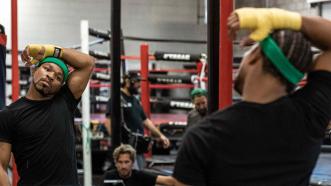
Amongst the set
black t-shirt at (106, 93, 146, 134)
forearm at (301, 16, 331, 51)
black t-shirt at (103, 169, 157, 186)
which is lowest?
black t-shirt at (103, 169, 157, 186)

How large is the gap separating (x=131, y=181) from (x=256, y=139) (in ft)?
8.43

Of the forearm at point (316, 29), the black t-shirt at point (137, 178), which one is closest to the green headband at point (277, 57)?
the forearm at point (316, 29)

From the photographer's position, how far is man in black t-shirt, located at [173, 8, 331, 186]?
3.82ft

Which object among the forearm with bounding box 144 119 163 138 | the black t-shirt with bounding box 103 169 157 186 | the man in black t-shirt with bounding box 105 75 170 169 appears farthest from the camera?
the forearm with bounding box 144 119 163 138

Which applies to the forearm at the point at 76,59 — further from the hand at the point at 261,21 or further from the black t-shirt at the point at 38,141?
the hand at the point at 261,21

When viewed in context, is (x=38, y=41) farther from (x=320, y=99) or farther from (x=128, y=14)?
(x=320, y=99)

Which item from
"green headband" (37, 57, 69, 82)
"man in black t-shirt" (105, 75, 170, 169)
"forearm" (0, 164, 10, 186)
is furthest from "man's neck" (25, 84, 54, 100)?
"man in black t-shirt" (105, 75, 170, 169)

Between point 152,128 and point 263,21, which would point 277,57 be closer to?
point 263,21

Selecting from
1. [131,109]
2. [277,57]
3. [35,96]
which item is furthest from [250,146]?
[131,109]

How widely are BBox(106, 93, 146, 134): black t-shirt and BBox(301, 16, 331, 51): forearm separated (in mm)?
4031

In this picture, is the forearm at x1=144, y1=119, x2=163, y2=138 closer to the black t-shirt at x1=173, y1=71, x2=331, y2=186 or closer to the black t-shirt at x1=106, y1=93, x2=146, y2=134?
the black t-shirt at x1=106, y1=93, x2=146, y2=134

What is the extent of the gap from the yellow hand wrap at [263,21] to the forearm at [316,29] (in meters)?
0.05

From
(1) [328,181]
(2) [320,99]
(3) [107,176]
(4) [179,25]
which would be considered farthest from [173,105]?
(2) [320,99]

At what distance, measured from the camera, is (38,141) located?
230cm
